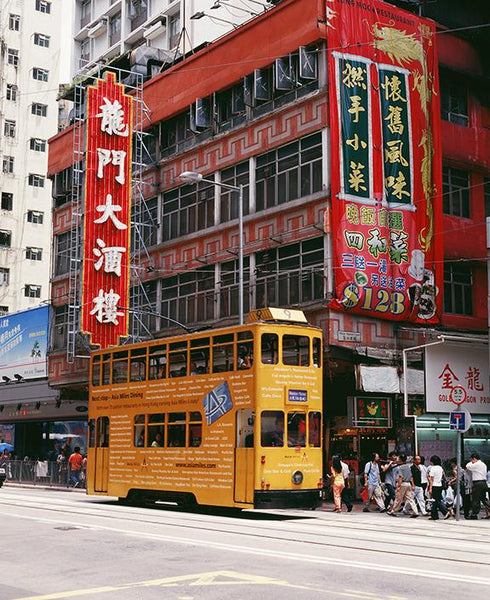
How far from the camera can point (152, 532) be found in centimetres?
1627

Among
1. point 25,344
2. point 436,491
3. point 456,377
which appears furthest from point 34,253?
point 436,491

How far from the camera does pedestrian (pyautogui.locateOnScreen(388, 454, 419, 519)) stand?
75.7 ft

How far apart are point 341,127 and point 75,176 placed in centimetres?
1631

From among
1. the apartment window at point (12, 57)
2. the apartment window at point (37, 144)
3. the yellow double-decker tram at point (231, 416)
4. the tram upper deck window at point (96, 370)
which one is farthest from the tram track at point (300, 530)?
the apartment window at point (12, 57)

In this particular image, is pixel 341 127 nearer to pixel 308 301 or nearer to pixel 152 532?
pixel 308 301

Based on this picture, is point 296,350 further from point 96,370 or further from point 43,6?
point 43,6

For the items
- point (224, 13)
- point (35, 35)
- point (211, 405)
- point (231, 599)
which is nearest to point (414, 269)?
point (211, 405)

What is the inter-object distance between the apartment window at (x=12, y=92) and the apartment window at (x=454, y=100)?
45.5 m

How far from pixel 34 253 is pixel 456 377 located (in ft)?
149

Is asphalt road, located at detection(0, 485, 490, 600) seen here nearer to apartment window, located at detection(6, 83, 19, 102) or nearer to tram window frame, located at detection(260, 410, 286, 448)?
tram window frame, located at detection(260, 410, 286, 448)

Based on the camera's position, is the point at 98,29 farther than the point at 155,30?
Yes

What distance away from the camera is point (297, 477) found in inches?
814

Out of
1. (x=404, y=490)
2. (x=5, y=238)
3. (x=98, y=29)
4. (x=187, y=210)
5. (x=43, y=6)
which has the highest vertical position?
(x=43, y=6)

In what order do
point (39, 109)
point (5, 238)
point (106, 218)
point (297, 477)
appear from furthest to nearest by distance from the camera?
point (39, 109) < point (5, 238) < point (106, 218) < point (297, 477)
